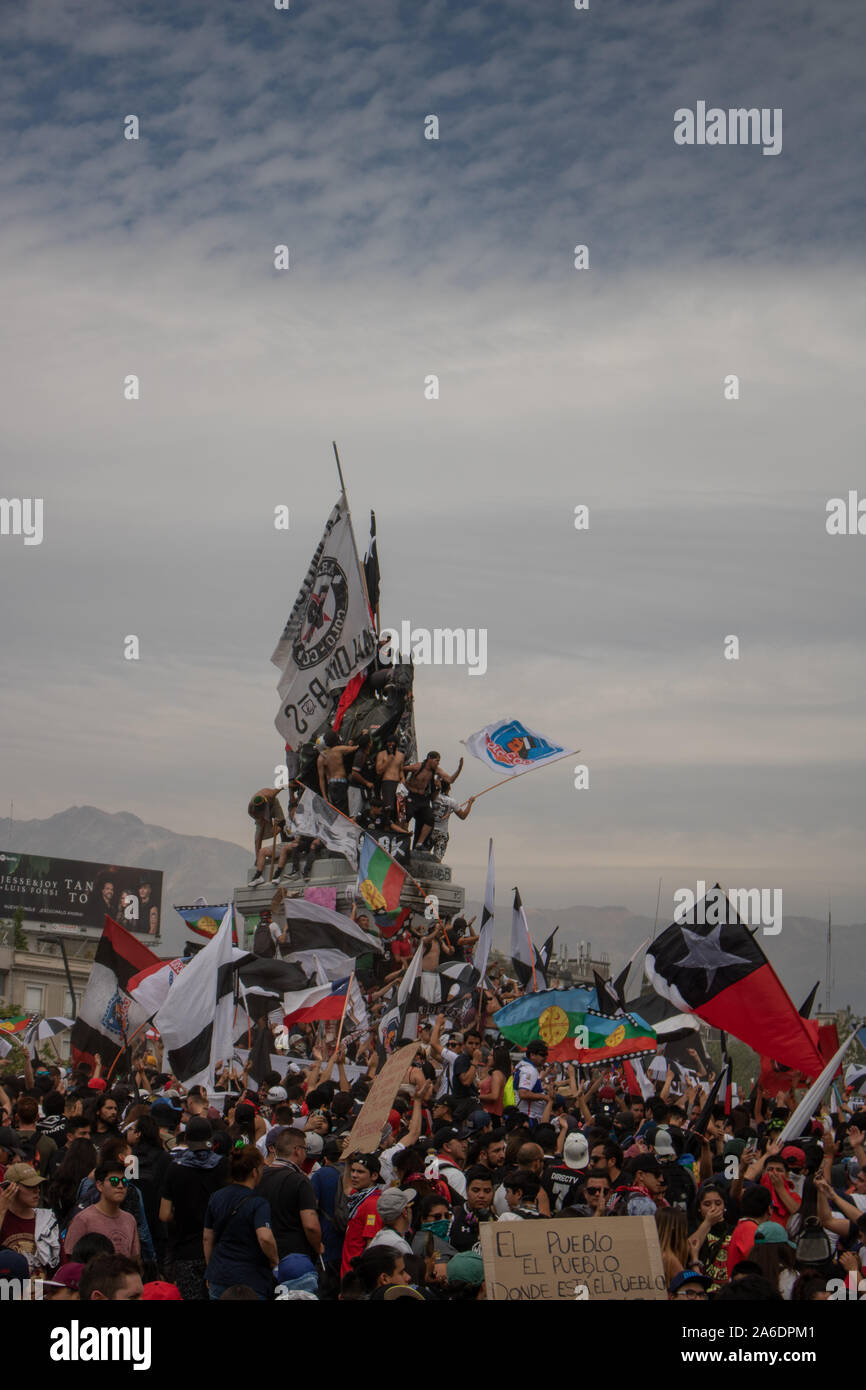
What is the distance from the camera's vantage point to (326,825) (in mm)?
36156

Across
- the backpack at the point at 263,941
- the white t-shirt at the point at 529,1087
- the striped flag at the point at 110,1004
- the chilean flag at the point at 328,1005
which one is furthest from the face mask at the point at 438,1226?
the backpack at the point at 263,941

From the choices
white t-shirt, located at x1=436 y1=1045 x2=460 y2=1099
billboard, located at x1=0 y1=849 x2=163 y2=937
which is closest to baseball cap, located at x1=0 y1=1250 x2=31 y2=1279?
white t-shirt, located at x1=436 y1=1045 x2=460 y2=1099

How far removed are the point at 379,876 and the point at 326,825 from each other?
353 inches

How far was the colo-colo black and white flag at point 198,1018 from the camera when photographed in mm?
17484

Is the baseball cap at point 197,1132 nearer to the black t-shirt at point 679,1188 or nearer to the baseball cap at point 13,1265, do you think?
the baseball cap at point 13,1265

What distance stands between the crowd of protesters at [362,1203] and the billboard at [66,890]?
101 m

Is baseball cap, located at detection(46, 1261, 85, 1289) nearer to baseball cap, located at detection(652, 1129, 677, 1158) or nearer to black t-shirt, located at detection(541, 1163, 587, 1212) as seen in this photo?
black t-shirt, located at detection(541, 1163, 587, 1212)

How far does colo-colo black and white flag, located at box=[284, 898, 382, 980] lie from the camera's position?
24.3 metres

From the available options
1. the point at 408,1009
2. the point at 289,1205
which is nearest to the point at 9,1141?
the point at 289,1205

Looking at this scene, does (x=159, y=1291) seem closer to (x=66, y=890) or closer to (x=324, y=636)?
(x=324, y=636)

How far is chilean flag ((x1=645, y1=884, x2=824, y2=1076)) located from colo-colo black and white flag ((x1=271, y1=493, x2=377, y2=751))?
20585 millimetres

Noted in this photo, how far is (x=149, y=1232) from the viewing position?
10773 mm

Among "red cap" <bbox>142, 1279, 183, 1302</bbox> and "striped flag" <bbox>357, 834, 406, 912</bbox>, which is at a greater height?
"striped flag" <bbox>357, 834, 406, 912</bbox>
